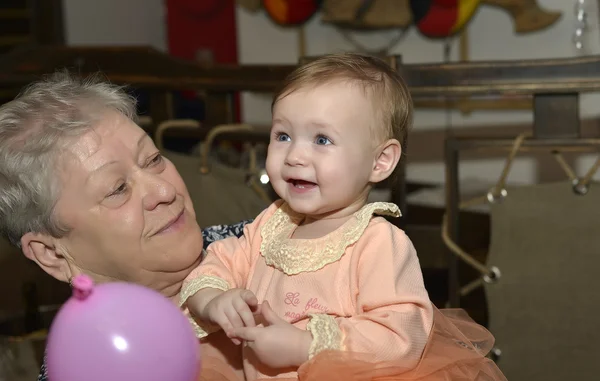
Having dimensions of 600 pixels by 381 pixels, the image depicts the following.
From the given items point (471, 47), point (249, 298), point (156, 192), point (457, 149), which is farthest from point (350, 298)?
point (471, 47)

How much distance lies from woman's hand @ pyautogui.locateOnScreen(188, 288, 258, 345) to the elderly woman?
270 mm

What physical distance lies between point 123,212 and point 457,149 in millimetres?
926

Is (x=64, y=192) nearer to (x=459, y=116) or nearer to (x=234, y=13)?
(x=459, y=116)

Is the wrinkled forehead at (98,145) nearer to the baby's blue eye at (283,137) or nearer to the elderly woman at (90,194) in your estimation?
the elderly woman at (90,194)

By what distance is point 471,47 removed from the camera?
4523mm

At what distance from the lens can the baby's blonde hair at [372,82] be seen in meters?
1.48

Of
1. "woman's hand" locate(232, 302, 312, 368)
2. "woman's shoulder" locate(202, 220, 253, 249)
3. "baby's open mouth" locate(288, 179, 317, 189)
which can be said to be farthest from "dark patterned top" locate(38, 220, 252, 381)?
"woman's hand" locate(232, 302, 312, 368)

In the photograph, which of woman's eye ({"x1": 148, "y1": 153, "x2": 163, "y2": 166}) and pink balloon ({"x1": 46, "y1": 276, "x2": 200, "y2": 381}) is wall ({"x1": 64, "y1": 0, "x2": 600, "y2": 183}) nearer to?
woman's eye ({"x1": 148, "y1": 153, "x2": 163, "y2": 166})

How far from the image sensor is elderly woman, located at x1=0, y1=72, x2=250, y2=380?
1.66 meters

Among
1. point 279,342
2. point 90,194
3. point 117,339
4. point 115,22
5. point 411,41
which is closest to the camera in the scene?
point 117,339

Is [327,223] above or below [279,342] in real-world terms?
above

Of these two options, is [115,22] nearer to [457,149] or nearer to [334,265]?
[457,149]

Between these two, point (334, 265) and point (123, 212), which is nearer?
point (334, 265)

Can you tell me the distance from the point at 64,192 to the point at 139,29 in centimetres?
435
